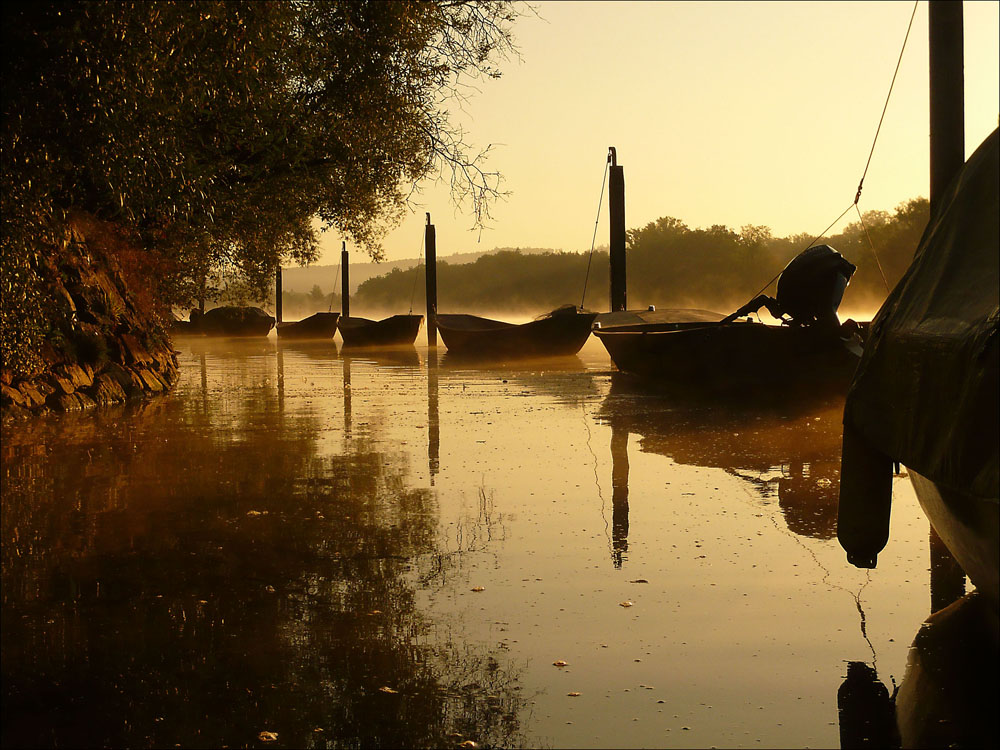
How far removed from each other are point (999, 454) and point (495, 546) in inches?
124

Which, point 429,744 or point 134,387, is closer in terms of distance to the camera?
point 429,744

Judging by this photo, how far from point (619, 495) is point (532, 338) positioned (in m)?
18.0

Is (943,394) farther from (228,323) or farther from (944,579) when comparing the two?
(228,323)

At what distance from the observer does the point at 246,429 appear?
11031 millimetres

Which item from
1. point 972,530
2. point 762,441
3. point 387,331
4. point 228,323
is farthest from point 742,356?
point 228,323

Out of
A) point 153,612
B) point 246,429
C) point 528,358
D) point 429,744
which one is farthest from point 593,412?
point 528,358

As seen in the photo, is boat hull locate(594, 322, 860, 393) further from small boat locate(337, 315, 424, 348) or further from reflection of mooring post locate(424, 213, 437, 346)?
small boat locate(337, 315, 424, 348)

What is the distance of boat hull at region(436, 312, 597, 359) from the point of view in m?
24.9

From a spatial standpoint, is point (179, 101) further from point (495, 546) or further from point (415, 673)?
point (415, 673)

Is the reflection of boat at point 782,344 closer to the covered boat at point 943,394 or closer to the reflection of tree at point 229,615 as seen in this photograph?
the reflection of tree at point 229,615

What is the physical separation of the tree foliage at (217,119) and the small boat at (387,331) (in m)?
16.0

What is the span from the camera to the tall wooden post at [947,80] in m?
7.96

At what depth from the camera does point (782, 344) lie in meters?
13.2

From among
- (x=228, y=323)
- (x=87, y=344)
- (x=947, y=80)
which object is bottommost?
(x=228, y=323)
